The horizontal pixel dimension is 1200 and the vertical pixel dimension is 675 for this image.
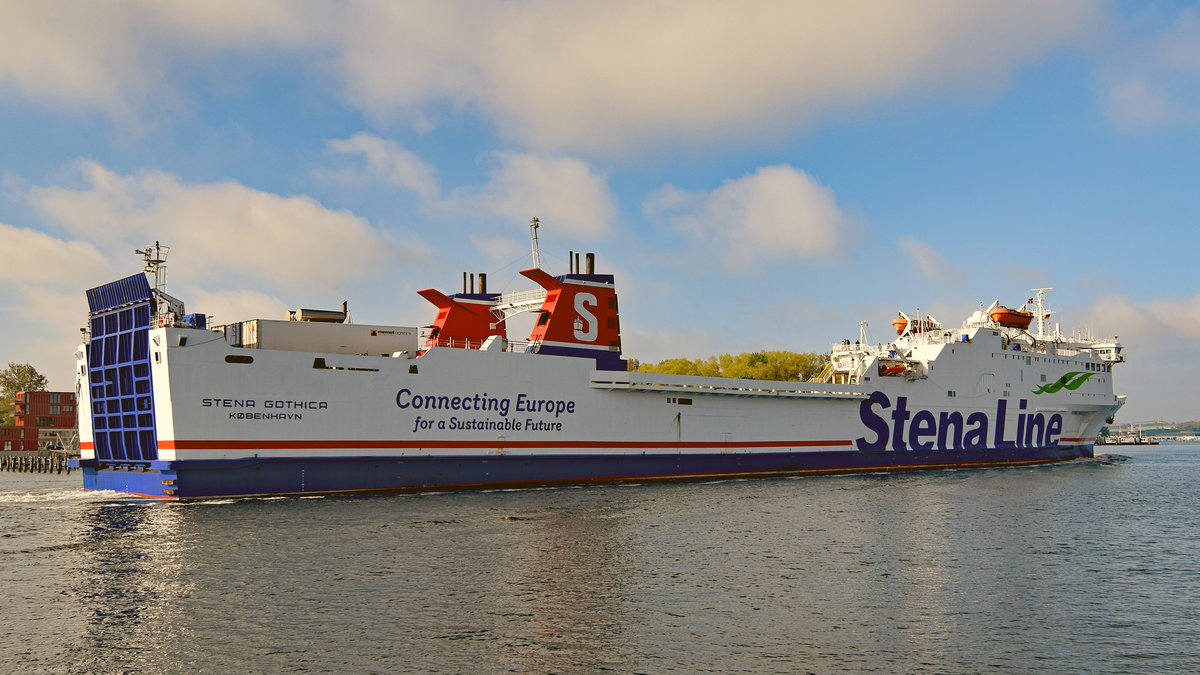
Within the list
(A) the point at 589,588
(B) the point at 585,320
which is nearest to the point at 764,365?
(B) the point at 585,320

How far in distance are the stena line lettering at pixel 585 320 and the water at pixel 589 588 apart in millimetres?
9196

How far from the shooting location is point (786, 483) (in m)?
34.6

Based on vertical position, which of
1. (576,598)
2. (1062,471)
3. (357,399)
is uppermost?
(357,399)

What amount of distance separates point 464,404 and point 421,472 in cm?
276

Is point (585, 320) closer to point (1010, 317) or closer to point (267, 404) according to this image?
point (267, 404)

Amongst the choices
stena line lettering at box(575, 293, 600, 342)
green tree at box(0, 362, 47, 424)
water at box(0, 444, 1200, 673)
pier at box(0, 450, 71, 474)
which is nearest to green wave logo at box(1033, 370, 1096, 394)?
water at box(0, 444, 1200, 673)

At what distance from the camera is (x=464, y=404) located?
94.1ft

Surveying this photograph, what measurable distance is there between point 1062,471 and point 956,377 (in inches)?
292

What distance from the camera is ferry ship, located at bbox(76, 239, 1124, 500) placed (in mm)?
24859

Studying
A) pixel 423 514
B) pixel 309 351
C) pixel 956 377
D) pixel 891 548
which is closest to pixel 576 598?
pixel 891 548

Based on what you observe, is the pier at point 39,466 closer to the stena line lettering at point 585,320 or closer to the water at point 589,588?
the water at point 589,588

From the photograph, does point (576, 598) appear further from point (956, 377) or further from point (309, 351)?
point (956, 377)

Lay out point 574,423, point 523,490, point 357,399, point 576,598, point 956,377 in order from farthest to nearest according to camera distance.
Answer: point 956,377 < point 574,423 < point 523,490 < point 357,399 < point 576,598

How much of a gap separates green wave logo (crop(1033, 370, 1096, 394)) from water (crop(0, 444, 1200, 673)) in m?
23.6
